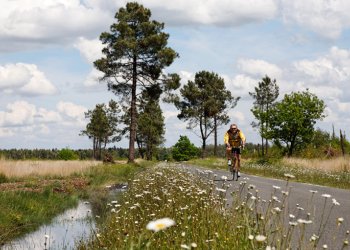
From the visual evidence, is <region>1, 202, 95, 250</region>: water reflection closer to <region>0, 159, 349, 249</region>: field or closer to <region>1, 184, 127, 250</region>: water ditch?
<region>1, 184, 127, 250</region>: water ditch

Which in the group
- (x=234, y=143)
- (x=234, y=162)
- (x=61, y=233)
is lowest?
(x=61, y=233)

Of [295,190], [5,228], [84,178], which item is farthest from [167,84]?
[5,228]

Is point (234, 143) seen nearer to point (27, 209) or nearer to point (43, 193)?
point (43, 193)

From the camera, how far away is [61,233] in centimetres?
1188

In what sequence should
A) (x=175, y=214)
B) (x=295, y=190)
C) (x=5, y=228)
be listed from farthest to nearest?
(x=295, y=190)
(x=5, y=228)
(x=175, y=214)

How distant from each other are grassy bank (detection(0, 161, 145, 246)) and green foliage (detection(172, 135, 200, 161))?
59692mm

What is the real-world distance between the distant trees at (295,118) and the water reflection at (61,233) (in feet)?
120

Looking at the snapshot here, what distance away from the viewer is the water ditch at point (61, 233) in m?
9.84

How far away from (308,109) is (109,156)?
21227 millimetres

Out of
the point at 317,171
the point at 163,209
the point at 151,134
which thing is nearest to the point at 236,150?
the point at 317,171

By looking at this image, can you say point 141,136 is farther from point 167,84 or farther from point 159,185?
point 159,185

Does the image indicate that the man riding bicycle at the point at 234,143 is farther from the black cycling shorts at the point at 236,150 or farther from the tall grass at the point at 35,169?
the tall grass at the point at 35,169

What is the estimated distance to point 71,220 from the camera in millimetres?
13828

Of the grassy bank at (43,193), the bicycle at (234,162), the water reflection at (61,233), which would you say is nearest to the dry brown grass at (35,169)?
the grassy bank at (43,193)
